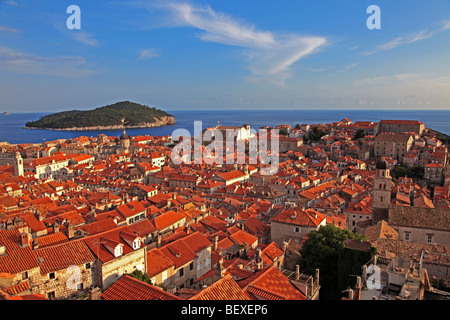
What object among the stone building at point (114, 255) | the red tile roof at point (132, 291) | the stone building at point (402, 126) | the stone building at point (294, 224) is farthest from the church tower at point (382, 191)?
the stone building at point (402, 126)

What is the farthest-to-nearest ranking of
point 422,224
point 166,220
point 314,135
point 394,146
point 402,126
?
1. point 314,135
2. point 402,126
3. point 394,146
4. point 166,220
5. point 422,224

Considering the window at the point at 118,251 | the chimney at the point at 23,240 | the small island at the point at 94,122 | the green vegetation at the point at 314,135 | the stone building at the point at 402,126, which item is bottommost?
the window at the point at 118,251

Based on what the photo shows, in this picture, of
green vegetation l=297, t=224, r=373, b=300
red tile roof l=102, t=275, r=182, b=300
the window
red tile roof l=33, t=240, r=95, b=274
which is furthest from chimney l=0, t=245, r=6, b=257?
green vegetation l=297, t=224, r=373, b=300

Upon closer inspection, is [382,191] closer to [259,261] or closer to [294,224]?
[294,224]

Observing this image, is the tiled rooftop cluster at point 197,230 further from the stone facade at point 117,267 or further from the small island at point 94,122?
the small island at point 94,122

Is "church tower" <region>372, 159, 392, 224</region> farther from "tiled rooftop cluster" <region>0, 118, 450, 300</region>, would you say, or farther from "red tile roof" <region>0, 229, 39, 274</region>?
"red tile roof" <region>0, 229, 39, 274</region>

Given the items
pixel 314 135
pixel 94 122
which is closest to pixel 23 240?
pixel 314 135
